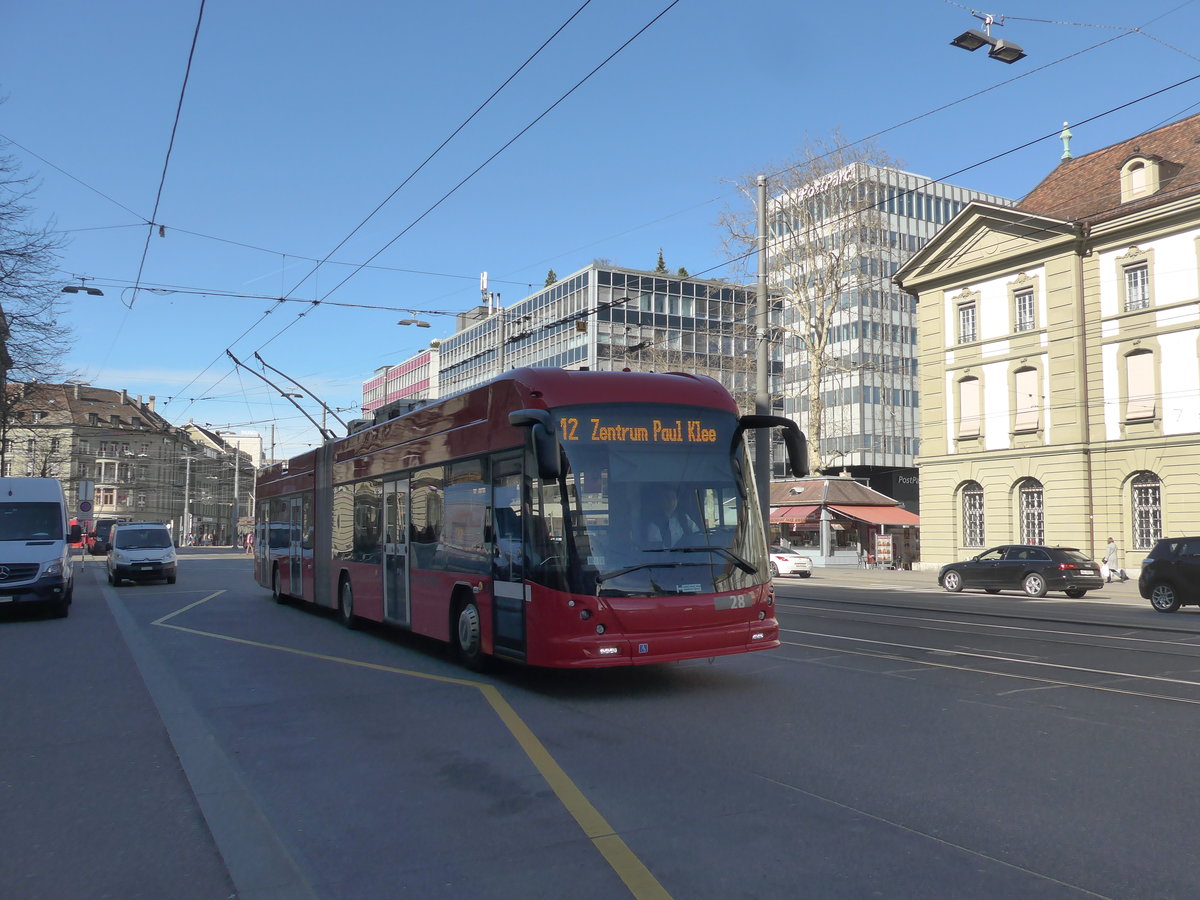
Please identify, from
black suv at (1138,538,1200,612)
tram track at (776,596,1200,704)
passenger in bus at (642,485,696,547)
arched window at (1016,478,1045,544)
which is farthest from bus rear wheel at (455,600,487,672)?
arched window at (1016,478,1045,544)

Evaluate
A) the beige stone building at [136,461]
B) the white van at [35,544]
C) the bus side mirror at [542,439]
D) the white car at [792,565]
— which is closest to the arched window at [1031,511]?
the white car at [792,565]

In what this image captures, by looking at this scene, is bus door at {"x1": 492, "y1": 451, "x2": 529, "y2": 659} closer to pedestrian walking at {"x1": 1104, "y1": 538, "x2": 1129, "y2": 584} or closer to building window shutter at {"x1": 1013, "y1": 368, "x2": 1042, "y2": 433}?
pedestrian walking at {"x1": 1104, "y1": 538, "x2": 1129, "y2": 584}

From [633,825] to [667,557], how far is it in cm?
393

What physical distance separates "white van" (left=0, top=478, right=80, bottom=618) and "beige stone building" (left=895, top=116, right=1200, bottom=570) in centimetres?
3138

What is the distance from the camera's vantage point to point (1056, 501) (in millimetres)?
35938

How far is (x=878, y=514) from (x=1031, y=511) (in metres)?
10.0

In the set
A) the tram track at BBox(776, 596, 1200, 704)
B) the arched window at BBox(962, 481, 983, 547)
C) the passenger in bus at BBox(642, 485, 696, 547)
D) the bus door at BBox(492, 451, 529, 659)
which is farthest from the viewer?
the arched window at BBox(962, 481, 983, 547)

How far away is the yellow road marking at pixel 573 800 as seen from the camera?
14.4 ft

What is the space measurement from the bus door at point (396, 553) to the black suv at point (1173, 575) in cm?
1665

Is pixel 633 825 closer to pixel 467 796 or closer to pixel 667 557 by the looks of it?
pixel 467 796

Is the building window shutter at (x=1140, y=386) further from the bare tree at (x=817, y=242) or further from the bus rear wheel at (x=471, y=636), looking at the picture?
the bus rear wheel at (x=471, y=636)

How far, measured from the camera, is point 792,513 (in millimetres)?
47125

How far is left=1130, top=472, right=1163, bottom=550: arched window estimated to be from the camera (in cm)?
3331

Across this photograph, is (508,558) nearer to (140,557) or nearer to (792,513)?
(140,557)
